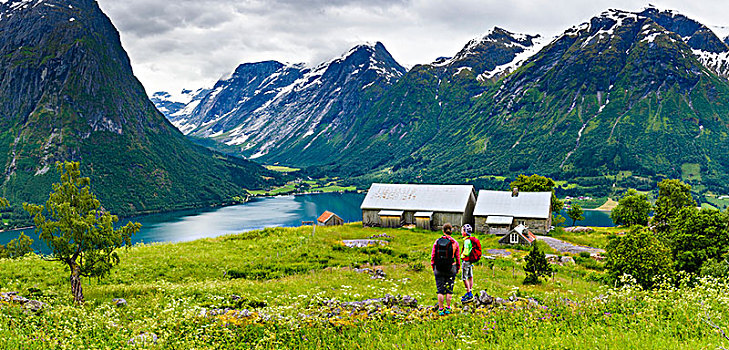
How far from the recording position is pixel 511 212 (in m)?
72.6

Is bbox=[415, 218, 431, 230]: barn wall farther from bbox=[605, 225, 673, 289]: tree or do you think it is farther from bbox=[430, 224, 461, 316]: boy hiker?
bbox=[430, 224, 461, 316]: boy hiker

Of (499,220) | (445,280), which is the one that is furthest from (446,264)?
(499,220)

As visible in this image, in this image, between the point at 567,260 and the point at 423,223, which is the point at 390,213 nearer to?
the point at 423,223

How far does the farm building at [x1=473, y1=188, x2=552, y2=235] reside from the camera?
70875 millimetres

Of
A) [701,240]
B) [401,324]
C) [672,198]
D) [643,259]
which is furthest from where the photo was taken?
[672,198]

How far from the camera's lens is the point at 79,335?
11.3 metres

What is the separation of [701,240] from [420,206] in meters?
44.8

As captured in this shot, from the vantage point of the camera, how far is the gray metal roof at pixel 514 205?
2827 inches

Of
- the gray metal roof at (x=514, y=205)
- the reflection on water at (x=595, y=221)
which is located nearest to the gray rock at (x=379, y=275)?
the gray metal roof at (x=514, y=205)

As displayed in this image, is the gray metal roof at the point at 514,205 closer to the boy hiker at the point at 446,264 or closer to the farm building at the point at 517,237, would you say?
the farm building at the point at 517,237

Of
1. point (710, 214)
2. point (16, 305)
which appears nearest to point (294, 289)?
point (16, 305)

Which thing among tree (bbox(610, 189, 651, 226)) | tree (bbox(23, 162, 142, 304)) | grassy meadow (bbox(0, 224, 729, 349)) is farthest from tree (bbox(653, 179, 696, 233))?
tree (bbox(23, 162, 142, 304))

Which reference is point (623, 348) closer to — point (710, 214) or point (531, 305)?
point (531, 305)

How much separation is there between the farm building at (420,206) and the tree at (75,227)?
5777cm
